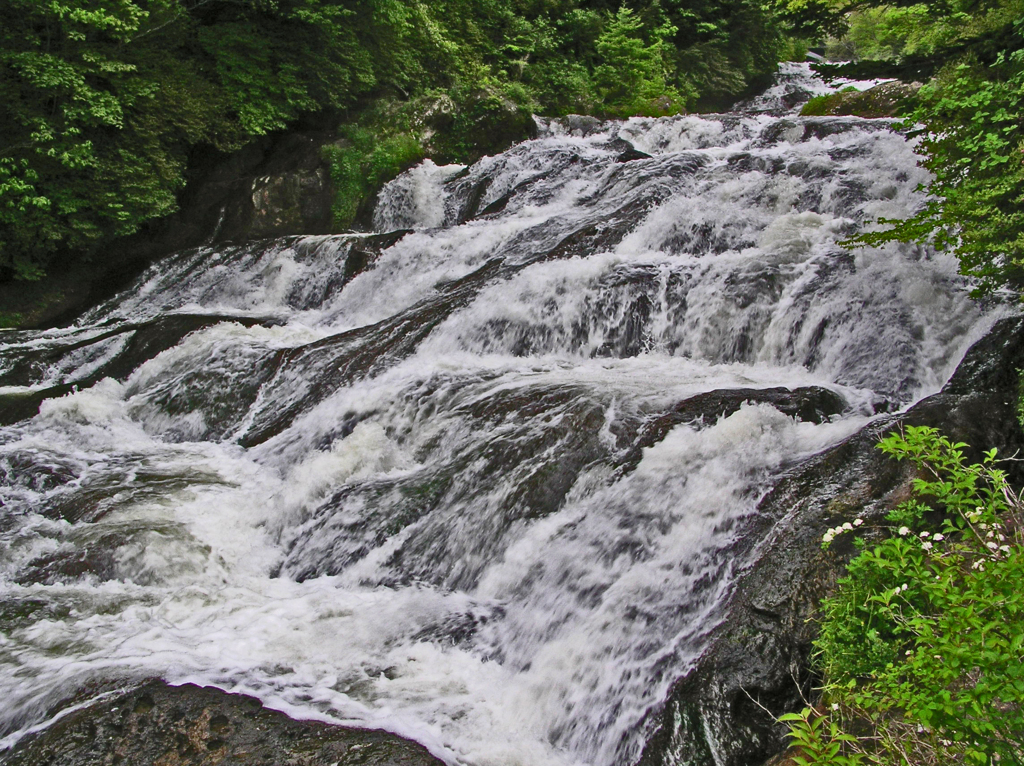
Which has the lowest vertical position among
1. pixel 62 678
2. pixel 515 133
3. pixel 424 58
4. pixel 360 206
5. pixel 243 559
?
pixel 243 559

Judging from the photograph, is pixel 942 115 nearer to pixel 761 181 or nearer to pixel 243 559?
pixel 761 181

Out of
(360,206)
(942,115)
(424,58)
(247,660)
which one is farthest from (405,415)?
(424,58)

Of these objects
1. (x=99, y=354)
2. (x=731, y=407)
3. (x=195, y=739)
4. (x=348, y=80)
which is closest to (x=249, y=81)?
(x=348, y=80)

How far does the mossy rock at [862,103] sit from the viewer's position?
1279 centimetres

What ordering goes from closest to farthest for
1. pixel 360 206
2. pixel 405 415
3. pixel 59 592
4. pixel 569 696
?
pixel 569 696, pixel 59 592, pixel 405 415, pixel 360 206

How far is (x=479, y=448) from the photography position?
563 cm

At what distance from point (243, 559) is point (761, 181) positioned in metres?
7.86

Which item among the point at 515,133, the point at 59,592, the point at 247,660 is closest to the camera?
the point at 247,660

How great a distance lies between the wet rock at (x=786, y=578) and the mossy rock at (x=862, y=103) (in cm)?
999

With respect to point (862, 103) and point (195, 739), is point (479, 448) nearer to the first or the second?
point (195, 739)

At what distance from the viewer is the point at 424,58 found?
16.0 m

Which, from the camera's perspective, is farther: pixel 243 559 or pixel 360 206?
pixel 360 206

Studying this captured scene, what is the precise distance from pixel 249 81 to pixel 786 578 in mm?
13902

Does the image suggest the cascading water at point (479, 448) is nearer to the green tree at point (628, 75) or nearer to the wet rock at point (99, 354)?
the wet rock at point (99, 354)
